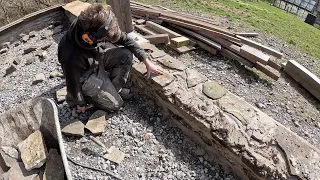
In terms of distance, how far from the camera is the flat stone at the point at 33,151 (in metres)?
2.84

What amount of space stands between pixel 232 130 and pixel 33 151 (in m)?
2.26

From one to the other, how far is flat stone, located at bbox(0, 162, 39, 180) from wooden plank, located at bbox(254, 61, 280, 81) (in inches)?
164

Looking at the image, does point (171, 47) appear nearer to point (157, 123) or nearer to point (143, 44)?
point (143, 44)

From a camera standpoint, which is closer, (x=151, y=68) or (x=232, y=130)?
(x=232, y=130)

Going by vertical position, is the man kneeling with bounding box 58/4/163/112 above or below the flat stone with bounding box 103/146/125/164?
above

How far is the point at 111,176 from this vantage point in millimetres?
3121

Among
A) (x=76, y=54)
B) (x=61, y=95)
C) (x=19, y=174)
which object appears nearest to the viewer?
(x=19, y=174)

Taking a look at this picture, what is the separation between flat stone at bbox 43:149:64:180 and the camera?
281 centimetres

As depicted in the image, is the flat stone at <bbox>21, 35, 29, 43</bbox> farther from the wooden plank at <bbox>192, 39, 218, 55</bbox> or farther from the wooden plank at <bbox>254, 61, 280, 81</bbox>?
the wooden plank at <bbox>254, 61, 280, 81</bbox>

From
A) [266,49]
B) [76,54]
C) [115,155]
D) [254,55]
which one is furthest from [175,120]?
[266,49]

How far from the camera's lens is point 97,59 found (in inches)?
140

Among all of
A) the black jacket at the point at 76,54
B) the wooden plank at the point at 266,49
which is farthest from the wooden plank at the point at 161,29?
the black jacket at the point at 76,54

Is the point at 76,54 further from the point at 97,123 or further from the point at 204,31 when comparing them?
the point at 204,31

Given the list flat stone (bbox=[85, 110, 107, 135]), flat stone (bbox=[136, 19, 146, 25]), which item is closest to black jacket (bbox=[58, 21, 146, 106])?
flat stone (bbox=[85, 110, 107, 135])
